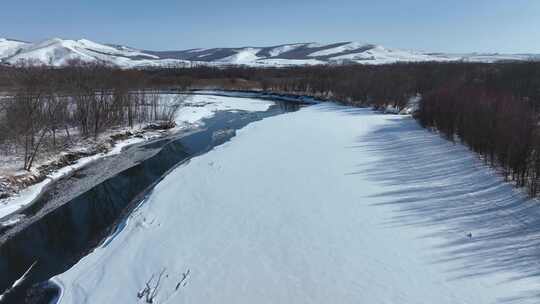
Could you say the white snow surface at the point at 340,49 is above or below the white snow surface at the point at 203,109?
above

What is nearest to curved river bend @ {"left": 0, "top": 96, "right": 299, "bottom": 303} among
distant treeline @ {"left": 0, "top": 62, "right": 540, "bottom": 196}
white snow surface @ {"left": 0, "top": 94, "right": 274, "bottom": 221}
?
white snow surface @ {"left": 0, "top": 94, "right": 274, "bottom": 221}

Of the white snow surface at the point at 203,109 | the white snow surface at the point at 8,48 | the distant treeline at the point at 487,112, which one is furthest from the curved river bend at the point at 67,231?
the white snow surface at the point at 8,48

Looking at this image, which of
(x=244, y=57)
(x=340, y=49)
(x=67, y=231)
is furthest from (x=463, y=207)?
(x=340, y=49)

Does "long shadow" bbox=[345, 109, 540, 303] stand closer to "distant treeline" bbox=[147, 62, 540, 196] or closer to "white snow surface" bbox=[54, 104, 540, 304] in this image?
"white snow surface" bbox=[54, 104, 540, 304]

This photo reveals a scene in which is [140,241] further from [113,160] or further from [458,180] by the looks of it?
[113,160]

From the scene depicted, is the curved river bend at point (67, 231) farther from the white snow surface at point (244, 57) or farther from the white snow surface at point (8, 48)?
the white snow surface at point (8, 48)

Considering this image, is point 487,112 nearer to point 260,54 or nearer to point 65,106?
point 65,106
